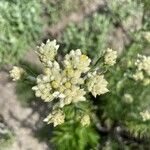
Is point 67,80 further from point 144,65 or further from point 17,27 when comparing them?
point 17,27

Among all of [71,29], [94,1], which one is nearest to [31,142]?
[71,29]

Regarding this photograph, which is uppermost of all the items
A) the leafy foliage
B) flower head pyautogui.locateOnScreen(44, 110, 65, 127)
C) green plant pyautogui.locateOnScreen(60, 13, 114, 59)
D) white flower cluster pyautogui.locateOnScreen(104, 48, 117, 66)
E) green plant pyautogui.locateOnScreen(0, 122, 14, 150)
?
green plant pyautogui.locateOnScreen(60, 13, 114, 59)

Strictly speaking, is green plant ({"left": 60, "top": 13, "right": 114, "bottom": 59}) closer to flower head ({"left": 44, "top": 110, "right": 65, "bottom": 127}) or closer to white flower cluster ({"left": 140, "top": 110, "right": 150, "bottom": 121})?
white flower cluster ({"left": 140, "top": 110, "right": 150, "bottom": 121})

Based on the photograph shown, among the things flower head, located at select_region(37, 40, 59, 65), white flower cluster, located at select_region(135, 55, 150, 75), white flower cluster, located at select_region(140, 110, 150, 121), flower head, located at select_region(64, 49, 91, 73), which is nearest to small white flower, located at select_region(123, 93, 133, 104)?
white flower cluster, located at select_region(140, 110, 150, 121)

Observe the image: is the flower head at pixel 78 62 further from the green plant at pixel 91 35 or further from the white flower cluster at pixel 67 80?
the green plant at pixel 91 35

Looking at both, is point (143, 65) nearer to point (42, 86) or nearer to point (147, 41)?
point (147, 41)

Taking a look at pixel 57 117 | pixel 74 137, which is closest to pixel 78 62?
pixel 57 117
